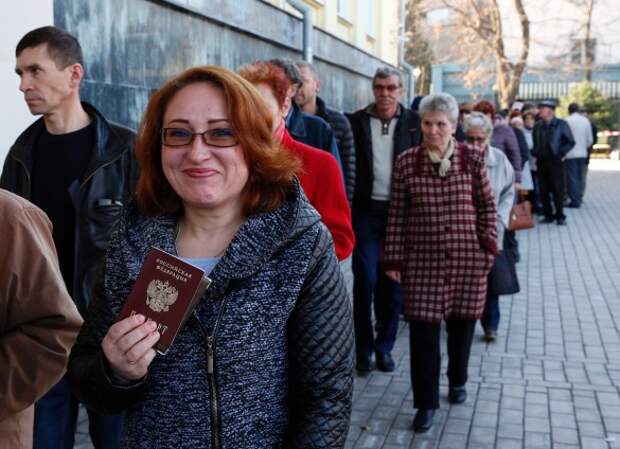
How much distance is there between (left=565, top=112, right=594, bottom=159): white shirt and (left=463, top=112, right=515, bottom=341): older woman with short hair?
10477mm

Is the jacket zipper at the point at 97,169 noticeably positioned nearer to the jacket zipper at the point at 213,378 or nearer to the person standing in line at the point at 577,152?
the jacket zipper at the point at 213,378

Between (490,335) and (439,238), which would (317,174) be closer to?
(439,238)

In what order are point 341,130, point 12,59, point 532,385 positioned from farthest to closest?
point 532,385 → point 341,130 → point 12,59

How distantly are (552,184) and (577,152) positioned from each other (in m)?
2.11

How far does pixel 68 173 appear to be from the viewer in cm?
358

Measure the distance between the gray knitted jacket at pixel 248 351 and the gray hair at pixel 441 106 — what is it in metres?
3.04

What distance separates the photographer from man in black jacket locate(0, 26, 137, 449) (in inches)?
137

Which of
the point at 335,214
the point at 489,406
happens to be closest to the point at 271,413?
the point at 335,214

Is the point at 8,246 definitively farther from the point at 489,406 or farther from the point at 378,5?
the point at 378,5

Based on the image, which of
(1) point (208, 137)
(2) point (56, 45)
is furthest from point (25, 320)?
(2) point (56, 45)

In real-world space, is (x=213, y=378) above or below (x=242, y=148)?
below

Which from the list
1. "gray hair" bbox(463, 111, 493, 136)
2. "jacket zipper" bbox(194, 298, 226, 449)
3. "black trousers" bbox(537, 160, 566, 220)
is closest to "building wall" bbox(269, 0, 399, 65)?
"black trousers" bbox(537, 160, 566, 220)

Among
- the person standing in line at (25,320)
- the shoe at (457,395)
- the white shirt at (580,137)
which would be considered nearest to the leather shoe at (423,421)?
the shoe at (457,395)

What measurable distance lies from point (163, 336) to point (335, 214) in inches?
81.4
